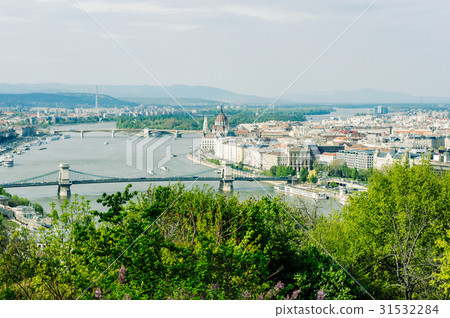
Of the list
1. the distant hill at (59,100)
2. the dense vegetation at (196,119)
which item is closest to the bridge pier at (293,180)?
the dense vegetation at (196,119)

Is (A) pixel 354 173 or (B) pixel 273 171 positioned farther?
(A) pixel 354 173

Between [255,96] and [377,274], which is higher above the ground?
[255,96]

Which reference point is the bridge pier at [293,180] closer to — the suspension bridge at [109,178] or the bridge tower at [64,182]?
Answer: the suspension bridge at [109,178]

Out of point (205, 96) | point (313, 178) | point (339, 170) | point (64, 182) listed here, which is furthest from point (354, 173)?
point (205, 96)

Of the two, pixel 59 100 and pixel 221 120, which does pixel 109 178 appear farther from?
pixel 221 120

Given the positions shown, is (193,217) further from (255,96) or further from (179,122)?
(179,122)
